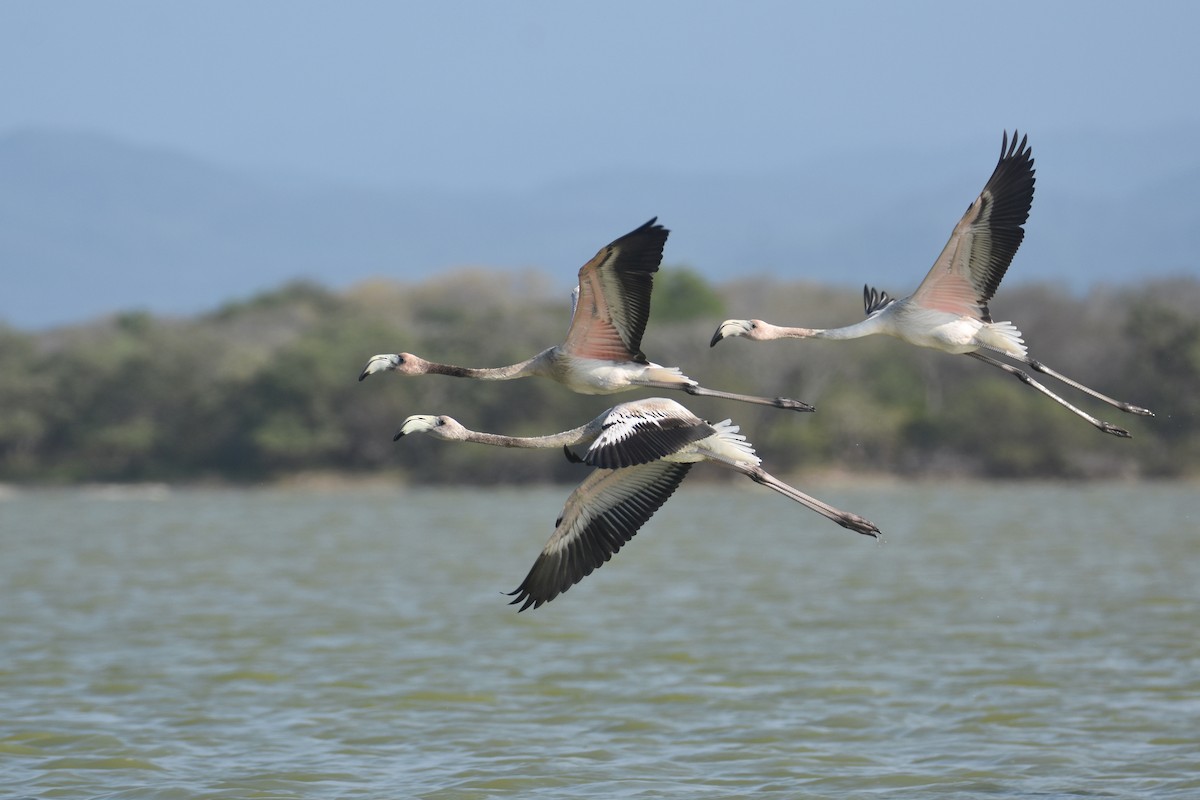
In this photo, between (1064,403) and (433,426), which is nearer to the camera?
(433,426)

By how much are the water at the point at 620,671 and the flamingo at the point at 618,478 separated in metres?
3.92

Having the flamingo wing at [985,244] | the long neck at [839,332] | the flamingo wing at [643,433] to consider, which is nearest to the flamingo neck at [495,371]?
the flamingo wing at [643,433]

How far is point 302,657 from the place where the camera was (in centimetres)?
2530

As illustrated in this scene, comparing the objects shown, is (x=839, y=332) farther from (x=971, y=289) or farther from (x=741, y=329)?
(x=971, y=289)

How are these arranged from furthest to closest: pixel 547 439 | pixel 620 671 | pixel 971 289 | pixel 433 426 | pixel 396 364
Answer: pixel 620 671
pixel 547 439
pixel 971 289
pixel 433 426
pixel 396 364

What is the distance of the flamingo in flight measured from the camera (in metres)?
11.9

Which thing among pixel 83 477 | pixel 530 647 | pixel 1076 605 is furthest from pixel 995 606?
pixel 83 477

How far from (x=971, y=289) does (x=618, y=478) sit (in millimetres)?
2790

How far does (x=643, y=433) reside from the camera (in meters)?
11.0

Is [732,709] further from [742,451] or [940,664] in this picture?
[742,451]

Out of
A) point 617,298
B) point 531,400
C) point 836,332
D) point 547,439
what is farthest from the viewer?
point 531,400

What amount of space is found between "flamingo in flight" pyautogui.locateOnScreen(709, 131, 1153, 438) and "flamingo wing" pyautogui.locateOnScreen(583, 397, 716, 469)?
0.81 metres

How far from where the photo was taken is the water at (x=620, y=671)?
16906mm

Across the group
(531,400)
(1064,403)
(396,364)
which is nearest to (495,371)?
(396,364)
